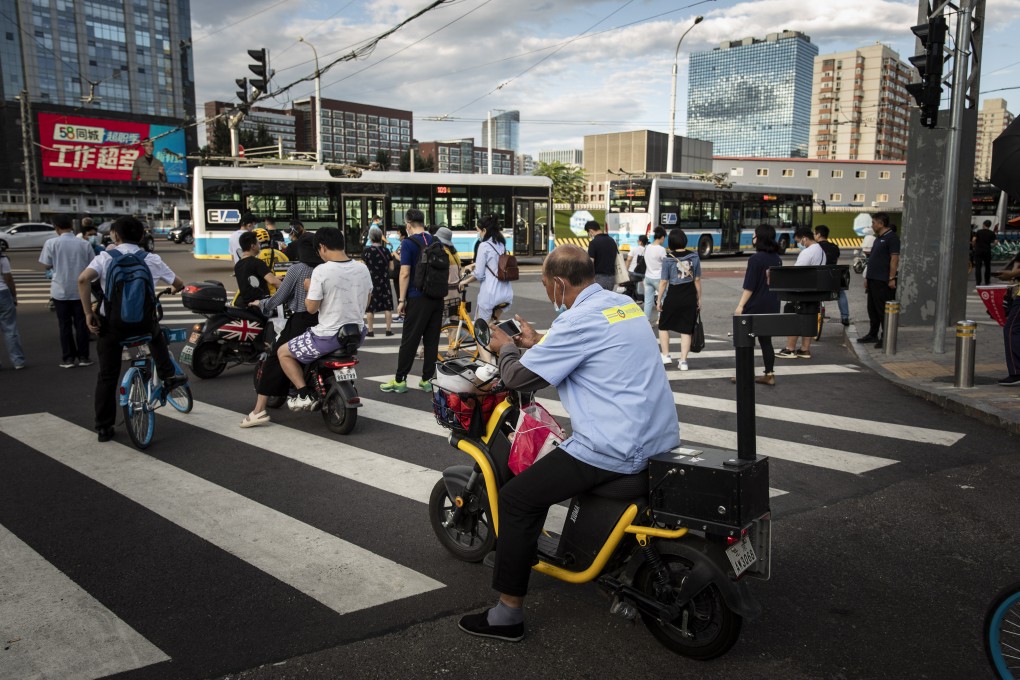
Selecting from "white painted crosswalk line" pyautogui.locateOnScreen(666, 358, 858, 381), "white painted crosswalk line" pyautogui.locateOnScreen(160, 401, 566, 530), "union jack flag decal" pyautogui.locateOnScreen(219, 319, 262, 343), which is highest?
"union jack flag decal" pyautogui.locateOnScreen(219, 319, 262, 343)

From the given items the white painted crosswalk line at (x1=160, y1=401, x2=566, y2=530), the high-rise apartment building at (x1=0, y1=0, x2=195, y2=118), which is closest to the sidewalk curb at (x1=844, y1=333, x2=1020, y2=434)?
the white painted crosswalk line at (x1=160, y1=401, x2=566, y2=530)

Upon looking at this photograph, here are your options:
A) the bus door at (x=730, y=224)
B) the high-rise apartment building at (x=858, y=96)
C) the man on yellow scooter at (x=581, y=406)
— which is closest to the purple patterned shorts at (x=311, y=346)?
the man on yellow scooter at (x=581, y=406)

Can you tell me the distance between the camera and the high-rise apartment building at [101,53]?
85125 mm

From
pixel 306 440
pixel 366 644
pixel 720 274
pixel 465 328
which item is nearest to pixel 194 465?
pixel 306 440

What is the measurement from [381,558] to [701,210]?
30347mm

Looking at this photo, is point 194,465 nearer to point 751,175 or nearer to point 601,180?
point 751,175

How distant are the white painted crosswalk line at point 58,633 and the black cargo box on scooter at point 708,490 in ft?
7.38

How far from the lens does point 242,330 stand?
9.06 metres

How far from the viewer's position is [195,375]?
9.31 meters

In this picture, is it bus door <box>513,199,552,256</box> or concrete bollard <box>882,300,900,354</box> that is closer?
concrete bollard <box>882,300,900,354</box>

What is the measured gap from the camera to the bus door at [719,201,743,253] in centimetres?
3353

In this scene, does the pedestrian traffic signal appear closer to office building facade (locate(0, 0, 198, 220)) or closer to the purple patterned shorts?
the purple patterned shorts

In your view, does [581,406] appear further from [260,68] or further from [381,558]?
[260,68]

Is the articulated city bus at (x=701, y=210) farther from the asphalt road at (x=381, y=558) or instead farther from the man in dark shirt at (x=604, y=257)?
the asphalt road at (x=381, y=558)
